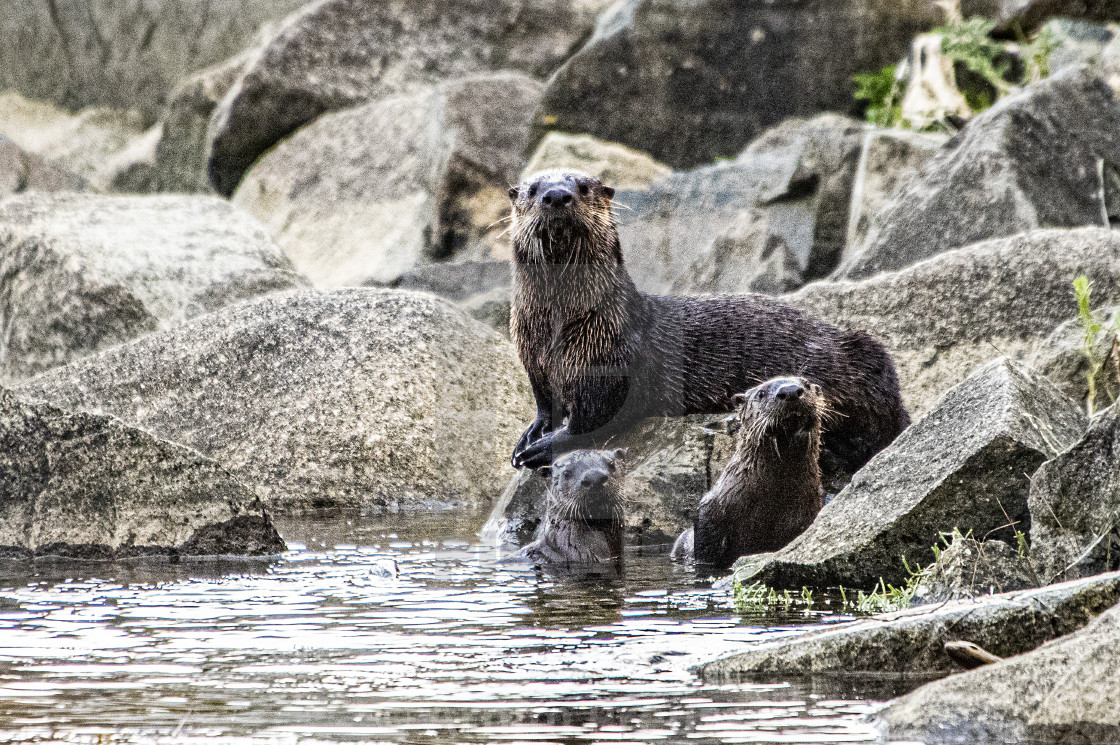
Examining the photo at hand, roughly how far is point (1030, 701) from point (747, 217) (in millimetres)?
8486

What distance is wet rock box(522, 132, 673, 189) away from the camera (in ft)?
40.8

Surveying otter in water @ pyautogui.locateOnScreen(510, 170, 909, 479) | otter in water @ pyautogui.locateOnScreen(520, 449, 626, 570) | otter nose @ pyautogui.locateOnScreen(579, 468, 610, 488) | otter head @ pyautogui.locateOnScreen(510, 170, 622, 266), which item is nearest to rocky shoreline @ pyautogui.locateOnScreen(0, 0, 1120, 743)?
otter in water @ pyautogui.locateOnScreen(510, 170, 909, 479)

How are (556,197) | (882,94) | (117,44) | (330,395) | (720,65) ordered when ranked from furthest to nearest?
(117,44) → (720,65) → (882,94) → (330,395) → (556,197)

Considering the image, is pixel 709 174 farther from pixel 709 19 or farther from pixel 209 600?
pixel 209 600

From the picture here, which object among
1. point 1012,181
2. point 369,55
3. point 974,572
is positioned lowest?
point 974,572

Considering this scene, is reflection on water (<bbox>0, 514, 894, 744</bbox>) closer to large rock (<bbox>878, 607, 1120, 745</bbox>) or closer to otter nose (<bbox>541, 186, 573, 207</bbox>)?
large rock (<bbox>878, 607, 1120, 745</bbox>)

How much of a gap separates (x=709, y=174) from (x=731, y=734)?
9.30 meters

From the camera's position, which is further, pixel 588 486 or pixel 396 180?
pixel 396 180

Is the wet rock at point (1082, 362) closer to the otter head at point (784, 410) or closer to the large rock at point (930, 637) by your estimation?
the otter head at point (784, 410)

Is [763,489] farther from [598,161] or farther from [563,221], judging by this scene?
[598,161]

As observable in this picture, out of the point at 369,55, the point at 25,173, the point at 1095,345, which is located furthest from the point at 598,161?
the point at 25,173

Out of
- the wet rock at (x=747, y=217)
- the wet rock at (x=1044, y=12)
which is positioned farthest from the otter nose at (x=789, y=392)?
the wet rock at (x=1044, y=12)

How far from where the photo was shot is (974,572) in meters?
4.60

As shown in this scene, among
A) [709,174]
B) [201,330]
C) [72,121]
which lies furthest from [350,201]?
[72,121]
